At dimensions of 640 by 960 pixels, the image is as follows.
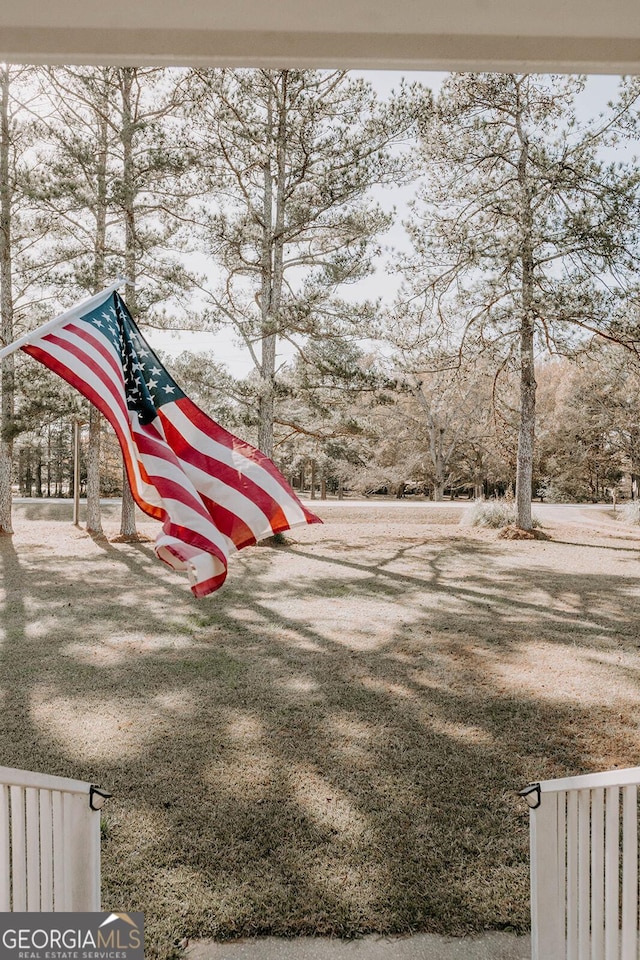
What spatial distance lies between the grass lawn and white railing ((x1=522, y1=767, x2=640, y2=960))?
2.40 ft

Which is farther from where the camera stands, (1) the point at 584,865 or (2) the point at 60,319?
(2) the point at 60,319

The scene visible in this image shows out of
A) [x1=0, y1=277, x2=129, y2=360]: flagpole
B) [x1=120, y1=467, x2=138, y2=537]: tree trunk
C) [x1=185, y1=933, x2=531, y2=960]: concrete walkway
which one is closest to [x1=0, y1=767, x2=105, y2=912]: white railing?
[x1=185, y1=933, x2=531, y2=960]: concrete walkway

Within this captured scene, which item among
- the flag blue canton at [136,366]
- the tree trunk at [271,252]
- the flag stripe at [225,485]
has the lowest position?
the flag stripe at [225,485]

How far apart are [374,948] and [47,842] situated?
1478 mm

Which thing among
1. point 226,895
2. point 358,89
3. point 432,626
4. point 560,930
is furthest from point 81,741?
point 358,89

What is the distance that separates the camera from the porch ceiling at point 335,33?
1.56 meters

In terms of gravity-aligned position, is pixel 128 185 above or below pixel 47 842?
above

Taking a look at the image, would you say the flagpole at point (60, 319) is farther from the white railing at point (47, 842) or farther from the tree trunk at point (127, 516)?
the tree trunk at point (127, 516)

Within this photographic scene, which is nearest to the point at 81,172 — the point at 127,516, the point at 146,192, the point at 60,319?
the point at 146,192

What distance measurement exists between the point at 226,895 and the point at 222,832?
44 centimetres

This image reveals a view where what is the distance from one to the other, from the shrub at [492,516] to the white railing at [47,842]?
1303cm

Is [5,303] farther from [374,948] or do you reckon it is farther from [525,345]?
[374,948]

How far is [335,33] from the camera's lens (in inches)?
65.2

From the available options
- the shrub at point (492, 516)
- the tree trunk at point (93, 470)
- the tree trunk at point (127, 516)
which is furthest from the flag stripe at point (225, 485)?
the shrub at point (492, 516)
